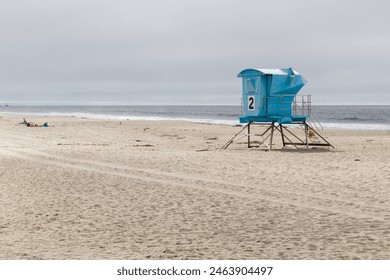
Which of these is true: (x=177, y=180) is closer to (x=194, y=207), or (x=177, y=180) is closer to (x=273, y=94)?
(x=194, y=207)

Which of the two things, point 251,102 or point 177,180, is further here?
point 251,102

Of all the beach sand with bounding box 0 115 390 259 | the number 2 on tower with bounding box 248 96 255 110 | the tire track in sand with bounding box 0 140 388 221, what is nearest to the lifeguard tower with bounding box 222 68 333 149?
the number 2 on tower with bounding box 248 96 255 110

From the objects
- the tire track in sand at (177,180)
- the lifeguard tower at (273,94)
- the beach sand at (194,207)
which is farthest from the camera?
the lifeguard tower at (273,94)

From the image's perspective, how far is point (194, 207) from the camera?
12461 mm

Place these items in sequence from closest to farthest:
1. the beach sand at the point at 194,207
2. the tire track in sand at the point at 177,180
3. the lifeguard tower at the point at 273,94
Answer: the beach sand at the point at 194,207, the tire track in sand at the point at 177,180, the lifeguard tower at the point at 273,94

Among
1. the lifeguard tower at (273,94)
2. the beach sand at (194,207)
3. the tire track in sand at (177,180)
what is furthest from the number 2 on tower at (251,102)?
the tire track in sand at (177,180)

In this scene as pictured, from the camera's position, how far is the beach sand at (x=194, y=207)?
29.1ft

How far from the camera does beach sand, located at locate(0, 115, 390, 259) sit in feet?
29.1

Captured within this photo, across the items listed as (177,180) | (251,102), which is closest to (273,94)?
(251,102)

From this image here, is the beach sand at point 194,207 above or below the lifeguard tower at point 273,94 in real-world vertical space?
below

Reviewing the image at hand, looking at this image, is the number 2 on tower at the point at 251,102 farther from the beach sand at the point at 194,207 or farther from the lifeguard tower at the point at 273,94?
the beach sand at the point at 194,207

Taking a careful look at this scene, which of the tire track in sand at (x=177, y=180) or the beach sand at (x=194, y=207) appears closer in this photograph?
the beach sand at (x=194, y=207)

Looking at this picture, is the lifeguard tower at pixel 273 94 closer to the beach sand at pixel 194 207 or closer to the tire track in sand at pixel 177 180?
the beach sand at pixel 194 207

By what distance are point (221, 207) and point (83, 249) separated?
4.32 metres
